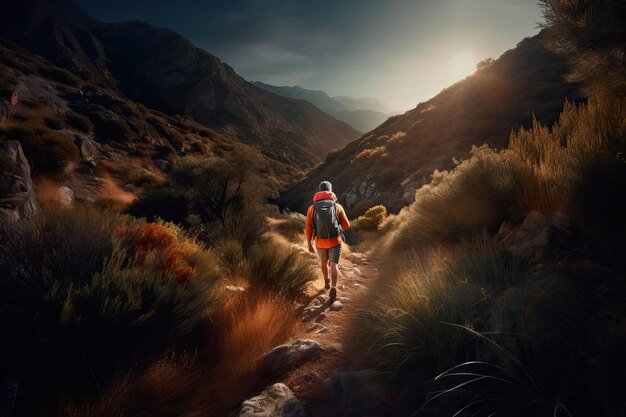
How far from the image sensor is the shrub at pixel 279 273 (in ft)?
17.3

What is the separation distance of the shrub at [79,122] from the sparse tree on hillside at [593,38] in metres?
30.7

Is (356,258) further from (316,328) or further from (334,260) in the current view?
(316,328)

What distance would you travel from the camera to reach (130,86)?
273ft

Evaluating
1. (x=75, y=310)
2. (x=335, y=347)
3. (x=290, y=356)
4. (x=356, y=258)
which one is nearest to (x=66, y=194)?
(x=356, y=258)

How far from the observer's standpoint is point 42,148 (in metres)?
14.1

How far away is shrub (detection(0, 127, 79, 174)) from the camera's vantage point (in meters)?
13.5

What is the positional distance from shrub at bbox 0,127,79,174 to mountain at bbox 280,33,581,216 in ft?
58.1

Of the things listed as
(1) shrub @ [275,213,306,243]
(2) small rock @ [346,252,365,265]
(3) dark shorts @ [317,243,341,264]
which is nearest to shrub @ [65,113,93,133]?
(1) shrub @ [275,213,306,243]

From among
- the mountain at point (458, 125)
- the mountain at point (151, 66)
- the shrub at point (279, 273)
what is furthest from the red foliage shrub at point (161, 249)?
the mountain at point (151, 66)

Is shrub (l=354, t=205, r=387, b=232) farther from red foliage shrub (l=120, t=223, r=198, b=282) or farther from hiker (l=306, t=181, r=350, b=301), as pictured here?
red foliage shrub (l=120, t=223, r=198, b=282)

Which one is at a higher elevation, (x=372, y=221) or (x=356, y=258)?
(x=372, y=221)

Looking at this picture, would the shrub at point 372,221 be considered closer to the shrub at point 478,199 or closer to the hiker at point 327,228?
the shrub at point 478,199

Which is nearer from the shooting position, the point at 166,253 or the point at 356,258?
the point at 166,253

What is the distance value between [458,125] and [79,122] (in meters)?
31.7
